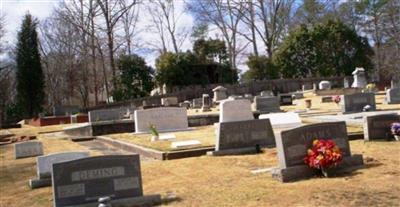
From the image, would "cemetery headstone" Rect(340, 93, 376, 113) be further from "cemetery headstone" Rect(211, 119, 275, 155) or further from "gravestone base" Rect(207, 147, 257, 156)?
"gravestone base" Rect(207, 147, 257, 156)

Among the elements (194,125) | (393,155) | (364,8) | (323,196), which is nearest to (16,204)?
(323,196)

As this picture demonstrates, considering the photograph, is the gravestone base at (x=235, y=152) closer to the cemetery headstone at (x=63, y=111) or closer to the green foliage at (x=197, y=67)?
the cemetery headstone at (x=63, y=111)

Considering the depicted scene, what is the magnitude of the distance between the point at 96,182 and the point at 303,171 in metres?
3.09

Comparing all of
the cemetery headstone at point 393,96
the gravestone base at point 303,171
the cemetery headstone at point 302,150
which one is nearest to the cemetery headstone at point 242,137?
the cemetery headstone at point 302,150

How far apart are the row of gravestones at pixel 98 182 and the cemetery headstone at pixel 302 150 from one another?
206 cm

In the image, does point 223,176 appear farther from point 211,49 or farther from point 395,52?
point 395,52

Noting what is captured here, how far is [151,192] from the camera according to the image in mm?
7641

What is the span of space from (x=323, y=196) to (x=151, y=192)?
2598mm

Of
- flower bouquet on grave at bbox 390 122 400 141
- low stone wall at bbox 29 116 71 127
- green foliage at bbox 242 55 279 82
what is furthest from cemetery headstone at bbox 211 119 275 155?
green foliage at bbox 242 55 279 82

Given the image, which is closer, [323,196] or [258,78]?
[323,196]

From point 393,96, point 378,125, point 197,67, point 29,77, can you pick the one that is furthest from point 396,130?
point 197,67

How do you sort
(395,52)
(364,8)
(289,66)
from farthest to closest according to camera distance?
(364,8) → (395,52) → (289,66)

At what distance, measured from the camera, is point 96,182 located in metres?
6.72

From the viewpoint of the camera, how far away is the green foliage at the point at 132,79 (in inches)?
1804
